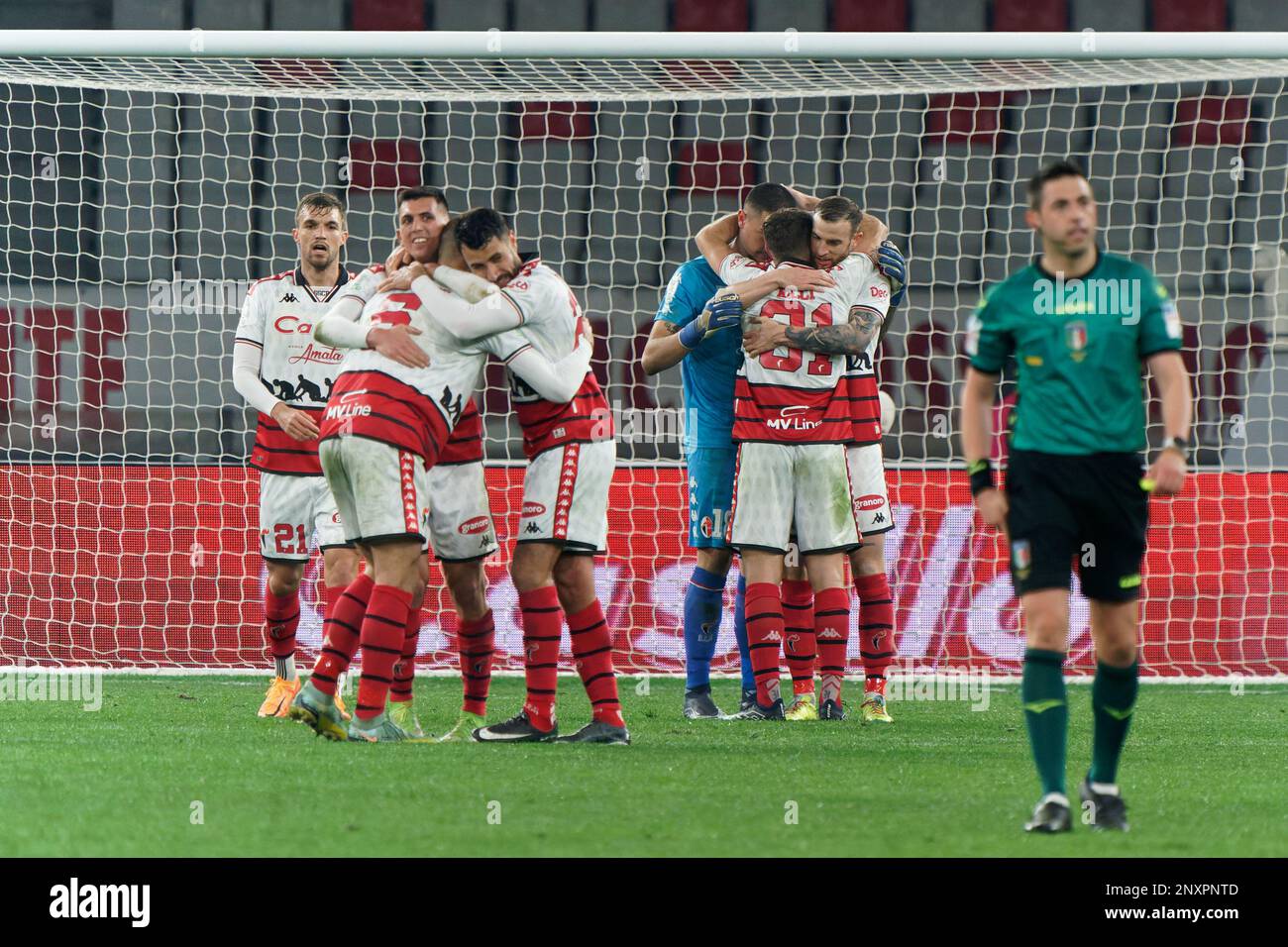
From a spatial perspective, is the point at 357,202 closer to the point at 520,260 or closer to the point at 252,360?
the point at 252,360

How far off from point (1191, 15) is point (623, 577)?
7.28 m

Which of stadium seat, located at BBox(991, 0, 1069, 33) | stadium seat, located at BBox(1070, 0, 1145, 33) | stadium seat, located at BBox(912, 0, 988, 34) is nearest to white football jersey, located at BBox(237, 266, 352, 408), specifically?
stadium seat, located at BBox(912, 0, 988, 34)

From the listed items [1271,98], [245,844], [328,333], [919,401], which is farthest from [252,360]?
[1271,98]

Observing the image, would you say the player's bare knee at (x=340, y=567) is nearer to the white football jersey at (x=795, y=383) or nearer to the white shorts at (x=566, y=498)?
the white shorts at (x=566, y=498)

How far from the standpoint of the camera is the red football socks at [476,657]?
5.74 metres

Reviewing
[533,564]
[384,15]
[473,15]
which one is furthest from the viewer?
[473,15]

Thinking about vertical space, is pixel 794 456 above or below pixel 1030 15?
below

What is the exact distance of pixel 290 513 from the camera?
6762mm

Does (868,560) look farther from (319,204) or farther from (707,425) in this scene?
(319,204)

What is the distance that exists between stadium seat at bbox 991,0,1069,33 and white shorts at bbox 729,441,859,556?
782cm

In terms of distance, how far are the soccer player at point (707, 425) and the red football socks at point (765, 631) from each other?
19cm

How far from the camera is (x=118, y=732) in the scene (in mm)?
5844

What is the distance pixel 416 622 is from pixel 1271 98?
29.8 ft

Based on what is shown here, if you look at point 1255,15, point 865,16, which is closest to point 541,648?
point 865,16
